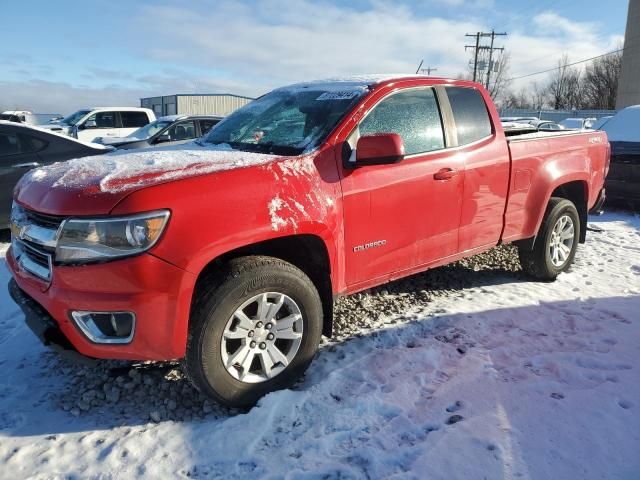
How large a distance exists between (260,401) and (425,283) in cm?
244

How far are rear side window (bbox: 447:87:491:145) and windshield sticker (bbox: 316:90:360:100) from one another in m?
0.94

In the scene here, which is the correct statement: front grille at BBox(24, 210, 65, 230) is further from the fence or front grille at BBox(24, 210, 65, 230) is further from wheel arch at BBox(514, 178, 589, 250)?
the fence

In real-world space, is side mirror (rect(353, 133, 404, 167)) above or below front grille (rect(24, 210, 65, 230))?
above

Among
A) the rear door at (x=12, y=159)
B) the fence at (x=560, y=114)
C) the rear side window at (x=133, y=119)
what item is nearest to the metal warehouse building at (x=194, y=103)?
the rear side window at (x=133, y=119)

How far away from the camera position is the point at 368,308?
13.8 ft

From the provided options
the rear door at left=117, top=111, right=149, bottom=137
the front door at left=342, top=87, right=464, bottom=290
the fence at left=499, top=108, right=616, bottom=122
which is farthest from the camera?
the fence at left=499, top=108, right=616, bottom=122

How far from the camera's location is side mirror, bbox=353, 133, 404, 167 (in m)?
3.04

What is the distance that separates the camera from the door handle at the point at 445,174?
362 cm

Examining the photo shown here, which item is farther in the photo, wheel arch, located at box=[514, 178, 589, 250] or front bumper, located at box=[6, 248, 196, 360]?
wheel arch, located at box=[514, 178, 589, 250]

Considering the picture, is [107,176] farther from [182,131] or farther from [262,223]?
[182,131]

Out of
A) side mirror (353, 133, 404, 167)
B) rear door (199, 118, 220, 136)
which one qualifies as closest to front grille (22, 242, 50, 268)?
side mirror (353, 133, 404, 167)

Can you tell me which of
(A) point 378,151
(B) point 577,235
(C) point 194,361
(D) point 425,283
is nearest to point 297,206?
(A) point 378,151

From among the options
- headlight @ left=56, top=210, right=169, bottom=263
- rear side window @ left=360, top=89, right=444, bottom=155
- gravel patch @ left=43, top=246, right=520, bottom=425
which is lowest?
gravel patch @ left=43, top=246, right=520, bottom=425

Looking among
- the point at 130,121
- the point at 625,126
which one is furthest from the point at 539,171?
the point at 130,121
